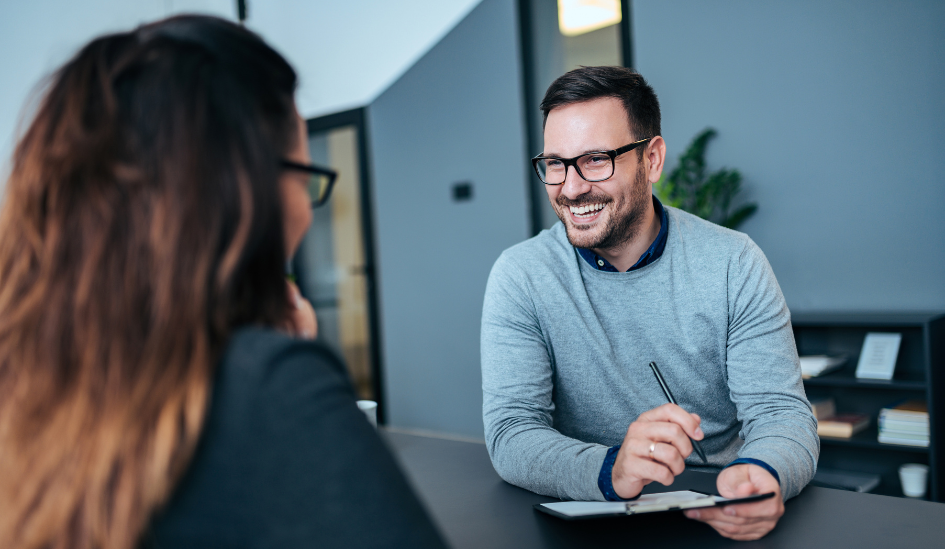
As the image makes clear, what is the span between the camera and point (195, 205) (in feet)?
1.58

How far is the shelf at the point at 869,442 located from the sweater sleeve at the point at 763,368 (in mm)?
1483

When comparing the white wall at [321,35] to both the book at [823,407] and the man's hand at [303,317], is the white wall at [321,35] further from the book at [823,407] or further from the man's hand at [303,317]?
the man's hand at [303,317]

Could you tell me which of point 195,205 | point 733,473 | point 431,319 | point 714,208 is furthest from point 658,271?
point 431,319

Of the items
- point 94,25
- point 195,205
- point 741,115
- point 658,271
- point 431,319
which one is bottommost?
point 431,319

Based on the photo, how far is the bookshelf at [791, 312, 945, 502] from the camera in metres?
2.30

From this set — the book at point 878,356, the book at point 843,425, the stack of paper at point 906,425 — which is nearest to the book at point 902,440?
the stack of paper at point 906,425

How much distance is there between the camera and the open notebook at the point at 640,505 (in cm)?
78

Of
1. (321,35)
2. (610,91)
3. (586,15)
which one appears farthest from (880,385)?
(321,35)

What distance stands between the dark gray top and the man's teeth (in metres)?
1.04

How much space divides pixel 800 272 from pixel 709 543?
241cm

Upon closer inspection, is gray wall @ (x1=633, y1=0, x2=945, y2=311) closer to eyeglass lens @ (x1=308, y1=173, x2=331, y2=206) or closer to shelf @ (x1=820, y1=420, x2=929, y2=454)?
shelf @ (x1=820, y1=420, x2=929, y2=454)

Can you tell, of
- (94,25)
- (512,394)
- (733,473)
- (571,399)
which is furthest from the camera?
(94,25)

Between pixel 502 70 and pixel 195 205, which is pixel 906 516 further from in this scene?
pixel 502 70

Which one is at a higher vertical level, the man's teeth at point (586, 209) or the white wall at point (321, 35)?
the white wall at point (321, 35)
